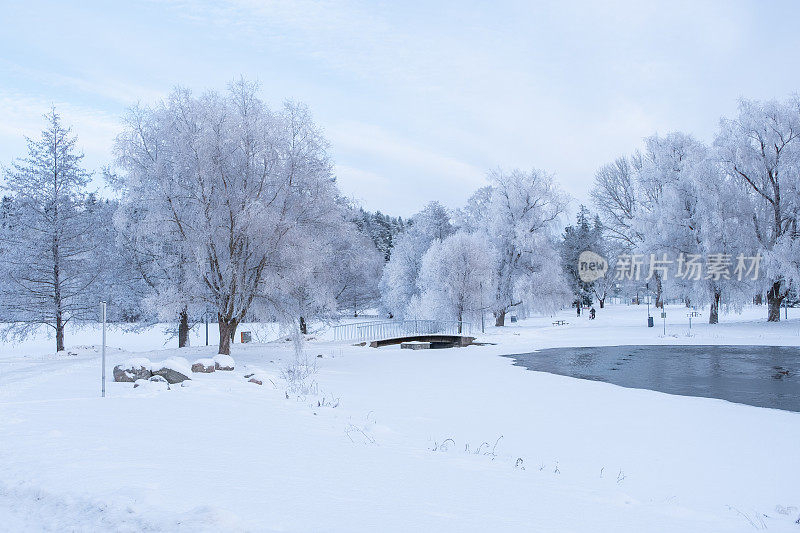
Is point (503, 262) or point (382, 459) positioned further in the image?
point (503, 262)

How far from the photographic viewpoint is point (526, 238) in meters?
43.7

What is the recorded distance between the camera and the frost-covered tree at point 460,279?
41781 millimetres

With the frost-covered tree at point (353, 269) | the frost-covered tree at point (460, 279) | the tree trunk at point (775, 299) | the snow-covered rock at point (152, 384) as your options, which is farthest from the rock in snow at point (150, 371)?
the tree trunk at point (775, 299)

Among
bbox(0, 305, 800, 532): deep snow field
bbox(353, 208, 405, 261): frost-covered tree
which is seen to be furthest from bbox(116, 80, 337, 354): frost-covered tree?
bbox(353, 208, 405, 261): frost-covered tree

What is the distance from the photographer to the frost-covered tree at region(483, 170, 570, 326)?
43312 millimetres

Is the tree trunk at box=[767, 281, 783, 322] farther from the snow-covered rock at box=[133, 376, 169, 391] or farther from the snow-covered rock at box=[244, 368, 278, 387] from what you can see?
the snow-covered rock at box=[133, 376, 169, 391]

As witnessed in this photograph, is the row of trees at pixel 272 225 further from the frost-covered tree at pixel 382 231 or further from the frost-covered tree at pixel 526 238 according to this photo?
the frost-covered tree at pixel 382 231

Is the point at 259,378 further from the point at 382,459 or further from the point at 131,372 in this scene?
the point at 382,459

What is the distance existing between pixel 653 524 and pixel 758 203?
42669mm

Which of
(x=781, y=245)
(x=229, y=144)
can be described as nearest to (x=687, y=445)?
(x=229, y=144)

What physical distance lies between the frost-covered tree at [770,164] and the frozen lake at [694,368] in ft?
40.9

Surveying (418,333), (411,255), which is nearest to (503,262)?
(411,255)

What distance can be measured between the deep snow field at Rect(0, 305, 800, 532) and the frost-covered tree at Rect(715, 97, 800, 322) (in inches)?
1212

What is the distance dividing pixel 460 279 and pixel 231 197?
24.4m
